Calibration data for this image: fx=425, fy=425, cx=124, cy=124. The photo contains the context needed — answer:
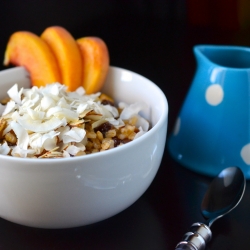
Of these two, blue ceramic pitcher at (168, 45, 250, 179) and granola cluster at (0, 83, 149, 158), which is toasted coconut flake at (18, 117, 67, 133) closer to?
granola cluster at (0, 83, 149, 158)

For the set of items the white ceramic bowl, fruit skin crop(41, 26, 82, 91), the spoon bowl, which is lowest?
the spoon bowl

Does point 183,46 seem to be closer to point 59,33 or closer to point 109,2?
point 109,2

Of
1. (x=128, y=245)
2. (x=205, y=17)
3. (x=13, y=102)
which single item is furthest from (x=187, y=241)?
(x=205, y=17)

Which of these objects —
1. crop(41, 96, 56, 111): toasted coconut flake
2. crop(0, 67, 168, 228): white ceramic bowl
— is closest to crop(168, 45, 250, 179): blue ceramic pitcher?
crop(0, 67, 168, 228): white ceramic bowl

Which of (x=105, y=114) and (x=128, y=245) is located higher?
(x=105, y=114)

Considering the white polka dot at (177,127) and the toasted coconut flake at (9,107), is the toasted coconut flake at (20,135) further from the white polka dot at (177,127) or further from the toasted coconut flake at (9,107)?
the white polka dot at (177,127)

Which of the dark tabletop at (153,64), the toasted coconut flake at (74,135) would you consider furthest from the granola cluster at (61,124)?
the dark tabletop at (153,64)

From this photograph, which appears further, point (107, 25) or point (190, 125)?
Result: point (107, 25)

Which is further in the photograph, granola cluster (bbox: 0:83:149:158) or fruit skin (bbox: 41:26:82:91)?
fruit skin (bbox: 41:26:82:91)

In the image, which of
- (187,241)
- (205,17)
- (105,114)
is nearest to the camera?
(187,241)
